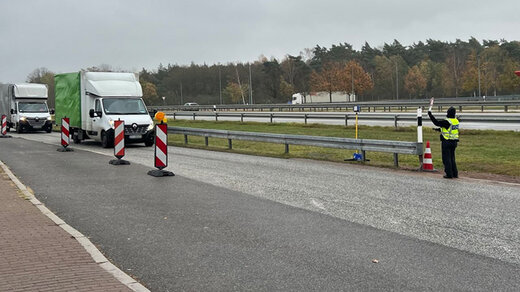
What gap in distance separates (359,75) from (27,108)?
66126mm

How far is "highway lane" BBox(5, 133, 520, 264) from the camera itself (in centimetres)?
646

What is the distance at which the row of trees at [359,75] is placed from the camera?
86188 mm

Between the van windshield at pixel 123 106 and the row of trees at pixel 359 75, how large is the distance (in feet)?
195

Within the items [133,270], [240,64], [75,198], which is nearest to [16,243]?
[133,270]

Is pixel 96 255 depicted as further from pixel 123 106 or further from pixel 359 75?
pixel 359 75

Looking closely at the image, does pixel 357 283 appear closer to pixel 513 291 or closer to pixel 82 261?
pixel 513 291

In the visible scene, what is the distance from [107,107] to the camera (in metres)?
21.1

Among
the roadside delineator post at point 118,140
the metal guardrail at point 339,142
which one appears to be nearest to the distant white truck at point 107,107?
the metal guardrail at point 339,142

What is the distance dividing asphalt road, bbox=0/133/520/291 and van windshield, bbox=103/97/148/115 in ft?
27.8

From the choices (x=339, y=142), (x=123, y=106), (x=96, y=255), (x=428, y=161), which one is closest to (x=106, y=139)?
(x=123, y=106)

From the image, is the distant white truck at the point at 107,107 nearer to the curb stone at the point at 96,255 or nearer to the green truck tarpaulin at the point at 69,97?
the green truck tarpaulin at the point at 69,97

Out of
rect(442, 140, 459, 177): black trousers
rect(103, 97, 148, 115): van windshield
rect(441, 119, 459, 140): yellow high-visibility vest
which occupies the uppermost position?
rect(103, 97, 148, 115): van windshield

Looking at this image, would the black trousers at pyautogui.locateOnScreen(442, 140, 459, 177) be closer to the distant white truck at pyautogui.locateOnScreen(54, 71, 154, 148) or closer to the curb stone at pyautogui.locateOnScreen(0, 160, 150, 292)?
the curb stone at pyautogui.locateOnScreen(0, 160, 150, 292)

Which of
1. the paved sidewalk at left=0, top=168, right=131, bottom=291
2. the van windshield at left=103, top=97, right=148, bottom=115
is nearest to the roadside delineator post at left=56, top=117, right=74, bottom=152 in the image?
the van windshield at left=103, top=97, right=148, bottom=115
